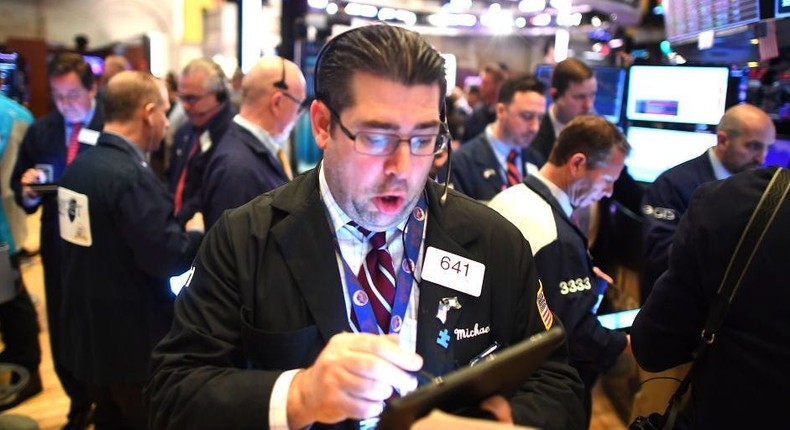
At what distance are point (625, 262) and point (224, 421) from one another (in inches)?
137

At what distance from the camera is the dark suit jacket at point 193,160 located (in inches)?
124

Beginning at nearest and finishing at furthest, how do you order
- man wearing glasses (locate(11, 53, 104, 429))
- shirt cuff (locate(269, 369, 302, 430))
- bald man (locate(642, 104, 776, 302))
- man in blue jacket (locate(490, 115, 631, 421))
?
1. shirt cuff (locate(269, 369, 302, 430))
2. man in blue jacket (locate(490, 115, 631, 421))
3. bald man (locate(642, 104, 776, 302))
4. man wearing glasses (locate(11, 53, 104, 429))

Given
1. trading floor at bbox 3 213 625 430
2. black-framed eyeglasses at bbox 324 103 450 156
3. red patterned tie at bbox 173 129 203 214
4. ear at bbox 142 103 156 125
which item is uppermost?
black-framed eyeglasses at bbox 324 103 450 156

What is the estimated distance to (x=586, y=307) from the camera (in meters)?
2.05

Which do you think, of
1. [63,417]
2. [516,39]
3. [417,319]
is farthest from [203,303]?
[516,39]

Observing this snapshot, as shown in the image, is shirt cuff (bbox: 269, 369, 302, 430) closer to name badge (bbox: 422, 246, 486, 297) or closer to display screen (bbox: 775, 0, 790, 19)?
name badge (bbox: 422, 246, 486, 297)

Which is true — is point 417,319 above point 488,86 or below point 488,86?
below

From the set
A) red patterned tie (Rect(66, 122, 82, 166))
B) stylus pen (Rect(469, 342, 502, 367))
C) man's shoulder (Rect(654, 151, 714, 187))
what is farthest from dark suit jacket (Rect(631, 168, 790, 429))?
red patterned tie (Rect(66, 122, 82, 166))

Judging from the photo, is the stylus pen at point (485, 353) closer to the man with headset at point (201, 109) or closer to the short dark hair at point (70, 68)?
the man with headset at point (201, 109)

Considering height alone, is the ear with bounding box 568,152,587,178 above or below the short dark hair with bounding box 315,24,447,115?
below

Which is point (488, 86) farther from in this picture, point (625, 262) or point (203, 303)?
point (203, 303)

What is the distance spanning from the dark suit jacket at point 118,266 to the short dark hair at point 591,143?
153 cm

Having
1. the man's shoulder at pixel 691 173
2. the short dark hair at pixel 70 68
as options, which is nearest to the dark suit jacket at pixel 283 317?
the man's shoulder at pixel 691 173

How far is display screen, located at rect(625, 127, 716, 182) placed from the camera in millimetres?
3373
